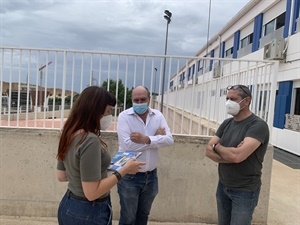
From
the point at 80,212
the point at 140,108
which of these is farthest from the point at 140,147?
the point at 80,212

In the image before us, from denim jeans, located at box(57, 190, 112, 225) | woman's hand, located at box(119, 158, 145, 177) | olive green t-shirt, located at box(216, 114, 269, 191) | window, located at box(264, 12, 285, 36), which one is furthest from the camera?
window, located at box(264, 12, 285, 36)

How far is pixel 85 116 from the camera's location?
176 cm

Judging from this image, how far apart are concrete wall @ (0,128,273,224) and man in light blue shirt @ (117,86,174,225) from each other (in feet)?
Result: 3.56

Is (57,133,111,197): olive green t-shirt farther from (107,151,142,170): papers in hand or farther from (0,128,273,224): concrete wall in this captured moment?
(0,128,273,224): concrete wall

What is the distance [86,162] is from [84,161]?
1cm

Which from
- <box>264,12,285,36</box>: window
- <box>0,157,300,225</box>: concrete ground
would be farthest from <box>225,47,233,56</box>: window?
<box>0,157,300,225</box>: concrete ground

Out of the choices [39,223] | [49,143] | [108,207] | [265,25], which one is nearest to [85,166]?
[108,207]

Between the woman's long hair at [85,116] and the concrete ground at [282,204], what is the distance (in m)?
2.68

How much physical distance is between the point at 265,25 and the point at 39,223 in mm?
16029

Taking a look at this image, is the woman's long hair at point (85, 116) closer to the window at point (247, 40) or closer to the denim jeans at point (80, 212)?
the denim jeans at point (80, 212)

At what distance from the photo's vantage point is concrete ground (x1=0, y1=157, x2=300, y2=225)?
4.04 m

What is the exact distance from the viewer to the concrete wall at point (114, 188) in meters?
4.03

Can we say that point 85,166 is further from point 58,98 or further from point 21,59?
point 21,59

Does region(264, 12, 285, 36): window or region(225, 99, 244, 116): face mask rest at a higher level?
region(264, 12, 285, 36): window
